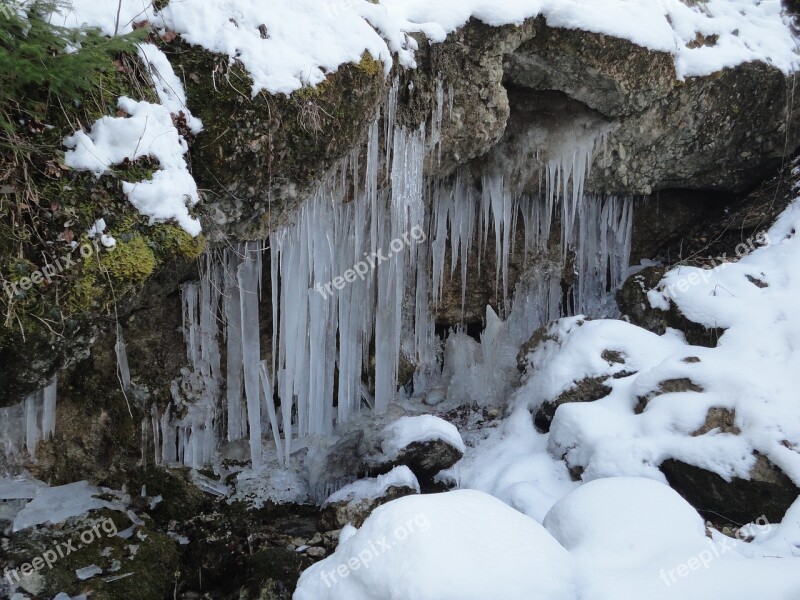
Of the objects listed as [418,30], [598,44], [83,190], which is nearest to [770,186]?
[598,44]

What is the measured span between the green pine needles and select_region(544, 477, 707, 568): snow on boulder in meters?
3.16

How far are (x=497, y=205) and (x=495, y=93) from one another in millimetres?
1665

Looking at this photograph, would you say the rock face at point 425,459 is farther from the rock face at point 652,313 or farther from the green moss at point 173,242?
the green moss at point 173,242

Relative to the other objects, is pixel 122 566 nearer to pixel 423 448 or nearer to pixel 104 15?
pixel 423 448

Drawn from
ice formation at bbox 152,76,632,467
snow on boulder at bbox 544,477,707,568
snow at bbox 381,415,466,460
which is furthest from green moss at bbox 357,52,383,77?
snow at bbox 381,415,466,460

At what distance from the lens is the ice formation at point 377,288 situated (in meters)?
5.08

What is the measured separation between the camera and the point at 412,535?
2336 millimetres

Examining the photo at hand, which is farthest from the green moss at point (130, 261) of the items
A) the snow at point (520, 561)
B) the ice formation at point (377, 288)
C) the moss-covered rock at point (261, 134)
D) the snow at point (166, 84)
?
the snow at point (520, 561)

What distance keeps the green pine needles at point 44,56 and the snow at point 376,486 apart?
373cm

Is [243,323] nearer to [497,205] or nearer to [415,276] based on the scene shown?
[415,276]

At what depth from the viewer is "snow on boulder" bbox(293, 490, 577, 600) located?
2215mm

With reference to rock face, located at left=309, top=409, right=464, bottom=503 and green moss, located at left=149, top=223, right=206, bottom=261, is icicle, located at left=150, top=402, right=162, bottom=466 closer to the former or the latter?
rock face, located at left=309, top=409, right=464, bottom=503

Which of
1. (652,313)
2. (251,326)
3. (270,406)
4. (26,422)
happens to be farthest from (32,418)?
(652,313)

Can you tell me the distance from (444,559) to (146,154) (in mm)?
2406
